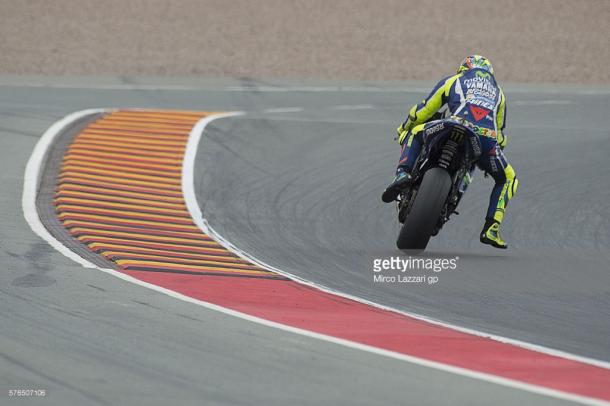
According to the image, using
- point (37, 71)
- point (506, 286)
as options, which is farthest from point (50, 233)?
point (37, 71)

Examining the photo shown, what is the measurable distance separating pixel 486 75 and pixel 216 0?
20.1m

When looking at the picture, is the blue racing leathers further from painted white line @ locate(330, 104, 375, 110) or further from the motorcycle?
painted white line @ locate(330, 104, 375, 110)

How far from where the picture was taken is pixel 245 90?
864 inches

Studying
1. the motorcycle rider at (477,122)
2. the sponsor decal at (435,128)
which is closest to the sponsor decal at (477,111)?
the motorcycle rider at (477,122)

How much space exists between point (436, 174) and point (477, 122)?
2.62ft

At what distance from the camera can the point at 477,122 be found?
34.4 feet

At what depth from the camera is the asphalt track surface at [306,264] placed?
20.9 ft

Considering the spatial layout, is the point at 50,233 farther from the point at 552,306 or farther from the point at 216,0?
the point at 216,0

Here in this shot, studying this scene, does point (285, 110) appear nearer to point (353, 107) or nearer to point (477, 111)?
point (353, 107)

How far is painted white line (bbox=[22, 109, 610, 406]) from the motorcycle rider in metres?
1.72

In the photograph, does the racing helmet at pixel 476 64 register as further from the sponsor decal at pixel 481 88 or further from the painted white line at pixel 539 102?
the painted white line at pixel 539 102

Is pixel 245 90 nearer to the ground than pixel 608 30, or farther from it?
nearer to the ground

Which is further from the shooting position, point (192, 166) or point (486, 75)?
point (192, 166)

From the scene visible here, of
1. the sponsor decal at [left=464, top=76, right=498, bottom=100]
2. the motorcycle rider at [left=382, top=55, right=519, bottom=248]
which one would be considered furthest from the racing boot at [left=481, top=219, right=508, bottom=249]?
the sponsor decal at [left=464, top=76, right=498, bottom=100]
